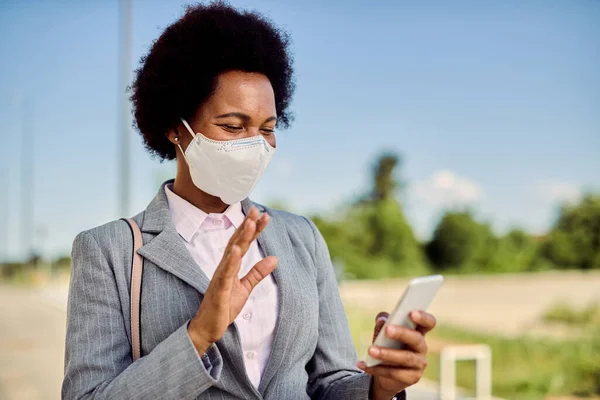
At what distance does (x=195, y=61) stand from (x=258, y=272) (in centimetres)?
74

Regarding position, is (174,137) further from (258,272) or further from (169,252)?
(258,272)

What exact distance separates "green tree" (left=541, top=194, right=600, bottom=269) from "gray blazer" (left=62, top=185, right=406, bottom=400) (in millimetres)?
27736

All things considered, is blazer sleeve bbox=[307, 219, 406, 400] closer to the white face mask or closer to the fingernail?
the white face mask

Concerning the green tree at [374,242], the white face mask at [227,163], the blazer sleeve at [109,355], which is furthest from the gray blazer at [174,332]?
the green tree at [374,242]

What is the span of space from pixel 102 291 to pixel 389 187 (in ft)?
140

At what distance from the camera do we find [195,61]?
79.0 inches

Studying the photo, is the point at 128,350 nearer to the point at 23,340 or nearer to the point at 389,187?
the point at 23,340

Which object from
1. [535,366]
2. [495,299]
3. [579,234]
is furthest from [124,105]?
[579,234]

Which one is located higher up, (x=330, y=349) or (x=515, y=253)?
(x=330, y=349)

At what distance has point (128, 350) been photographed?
5.84 ft

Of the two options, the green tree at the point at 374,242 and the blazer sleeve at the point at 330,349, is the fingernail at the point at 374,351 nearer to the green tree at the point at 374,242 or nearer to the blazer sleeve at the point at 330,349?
the blazer sleeve at the point at 330,349

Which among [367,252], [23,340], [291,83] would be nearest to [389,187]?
[367,252]

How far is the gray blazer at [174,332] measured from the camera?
1627 millimetres

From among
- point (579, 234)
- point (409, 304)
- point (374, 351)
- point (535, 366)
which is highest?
point (409, 304)
